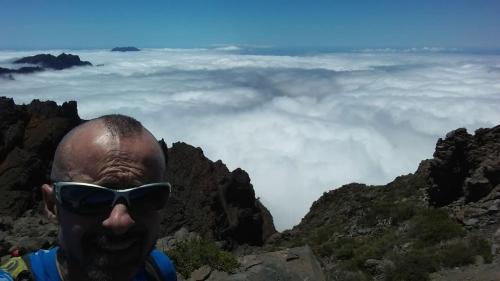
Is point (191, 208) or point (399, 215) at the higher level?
point (399, 215)

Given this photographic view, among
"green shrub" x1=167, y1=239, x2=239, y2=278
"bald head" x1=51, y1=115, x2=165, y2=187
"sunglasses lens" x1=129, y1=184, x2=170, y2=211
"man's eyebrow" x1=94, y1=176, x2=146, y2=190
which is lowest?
"green shrub" x1=167, y1=239, x2=239, y2=278

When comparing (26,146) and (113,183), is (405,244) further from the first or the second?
(26,146)

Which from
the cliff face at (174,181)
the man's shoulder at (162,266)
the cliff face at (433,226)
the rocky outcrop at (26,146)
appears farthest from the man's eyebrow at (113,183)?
the rocky outcrop at (26,146)

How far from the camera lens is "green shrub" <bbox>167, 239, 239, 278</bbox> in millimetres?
10133

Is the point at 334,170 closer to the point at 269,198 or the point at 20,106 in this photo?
the point at 269,198

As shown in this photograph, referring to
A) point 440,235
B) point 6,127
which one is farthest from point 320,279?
point 6,127

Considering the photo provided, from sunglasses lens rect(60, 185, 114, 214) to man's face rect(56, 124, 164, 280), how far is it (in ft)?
0.11

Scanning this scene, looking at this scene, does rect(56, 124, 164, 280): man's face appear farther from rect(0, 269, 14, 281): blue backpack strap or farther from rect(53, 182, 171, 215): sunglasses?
rect(0, 269, 14, 281): blue backpack strap

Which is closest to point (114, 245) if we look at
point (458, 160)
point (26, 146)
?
point (458, 160)

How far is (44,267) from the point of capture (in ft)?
7.23

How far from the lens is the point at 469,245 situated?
40.9 feet

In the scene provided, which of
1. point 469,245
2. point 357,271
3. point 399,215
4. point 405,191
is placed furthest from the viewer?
point 405,191

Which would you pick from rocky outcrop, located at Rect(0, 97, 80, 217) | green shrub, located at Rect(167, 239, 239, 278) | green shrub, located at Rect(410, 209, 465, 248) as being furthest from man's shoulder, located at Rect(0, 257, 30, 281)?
rocky outcrop, located at Rect(0, 97, 80, 217)

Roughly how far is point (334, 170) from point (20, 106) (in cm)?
13911
